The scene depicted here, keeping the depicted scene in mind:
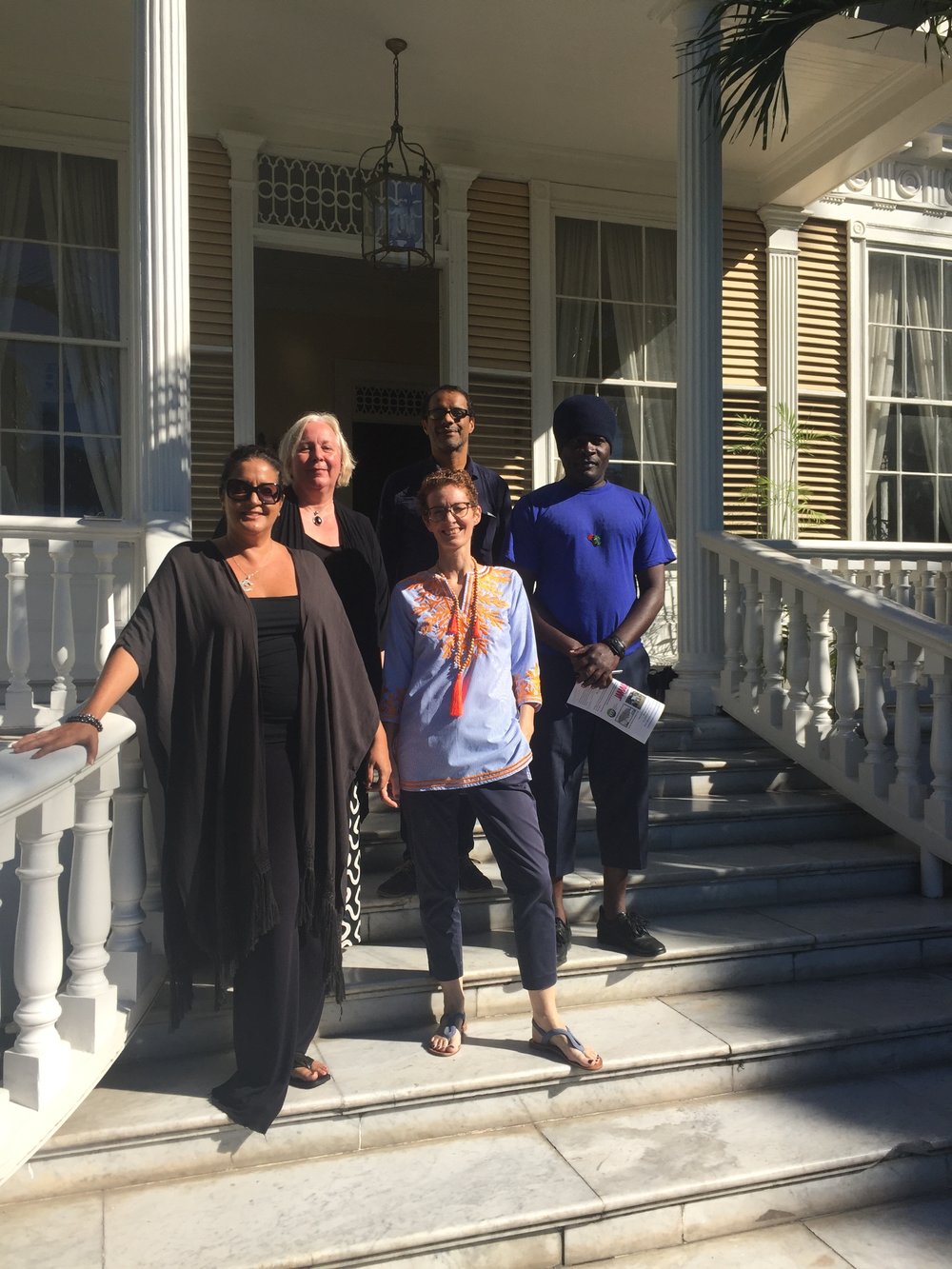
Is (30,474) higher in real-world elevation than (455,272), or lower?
lower

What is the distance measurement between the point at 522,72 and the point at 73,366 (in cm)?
336

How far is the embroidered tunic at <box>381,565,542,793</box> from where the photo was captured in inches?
126

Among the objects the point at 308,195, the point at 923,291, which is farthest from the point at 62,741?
the point at 923,291

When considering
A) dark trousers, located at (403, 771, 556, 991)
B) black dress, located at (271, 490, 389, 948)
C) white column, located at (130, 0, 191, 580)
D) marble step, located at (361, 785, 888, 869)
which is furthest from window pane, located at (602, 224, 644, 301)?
dark trousers, located at (403, 771, 556, 991)

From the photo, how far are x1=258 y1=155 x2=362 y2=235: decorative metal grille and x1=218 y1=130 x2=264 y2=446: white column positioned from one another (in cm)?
11

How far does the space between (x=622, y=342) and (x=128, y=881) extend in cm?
631

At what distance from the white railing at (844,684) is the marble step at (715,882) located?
188 mm

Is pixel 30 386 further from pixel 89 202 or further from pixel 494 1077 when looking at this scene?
pixel 494 1077

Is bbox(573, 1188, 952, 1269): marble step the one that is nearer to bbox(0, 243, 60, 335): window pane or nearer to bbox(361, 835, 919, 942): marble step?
bbox(361, 835, 919, 942): marble step

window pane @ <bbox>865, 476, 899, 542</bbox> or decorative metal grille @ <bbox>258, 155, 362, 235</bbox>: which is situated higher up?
decorative metal grille @ <bbox>258, 155, 362, 235</bbox>

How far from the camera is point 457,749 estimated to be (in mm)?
3193

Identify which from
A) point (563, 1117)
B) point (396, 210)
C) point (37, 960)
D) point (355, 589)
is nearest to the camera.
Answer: point (37, 960)

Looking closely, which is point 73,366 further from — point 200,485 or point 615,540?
point 615,540

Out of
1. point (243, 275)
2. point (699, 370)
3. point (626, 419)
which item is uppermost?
point (243, 275)
